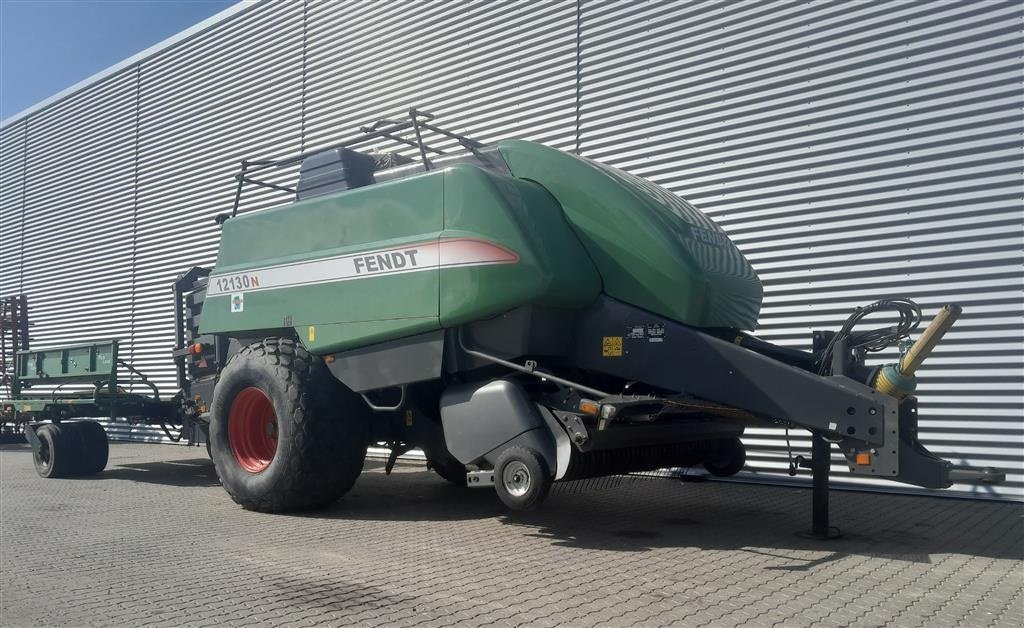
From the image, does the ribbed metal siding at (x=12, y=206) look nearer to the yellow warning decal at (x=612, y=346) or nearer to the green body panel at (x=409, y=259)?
the green body panel at (x=409, y=259)

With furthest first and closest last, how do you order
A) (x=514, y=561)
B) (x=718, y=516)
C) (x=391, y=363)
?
(x=718, y=516), (x=391, y=363), (x=514, y=561)

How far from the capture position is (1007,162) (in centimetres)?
744

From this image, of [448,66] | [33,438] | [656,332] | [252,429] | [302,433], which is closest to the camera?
[656,332]

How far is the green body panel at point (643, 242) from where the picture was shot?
5480mm

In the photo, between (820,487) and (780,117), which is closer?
(820,487)

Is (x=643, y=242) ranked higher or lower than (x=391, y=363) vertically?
higher

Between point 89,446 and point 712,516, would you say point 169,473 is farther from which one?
point 712,516

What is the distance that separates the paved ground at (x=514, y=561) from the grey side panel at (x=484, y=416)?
688 millimetres

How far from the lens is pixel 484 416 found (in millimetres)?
5496

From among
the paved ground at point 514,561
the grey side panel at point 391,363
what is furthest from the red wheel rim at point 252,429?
the grey side panel at point 391,363

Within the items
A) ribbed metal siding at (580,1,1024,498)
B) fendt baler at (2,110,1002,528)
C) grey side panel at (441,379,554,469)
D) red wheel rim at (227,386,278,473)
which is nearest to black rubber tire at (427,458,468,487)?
fendt baler at (2,110,1002,528)

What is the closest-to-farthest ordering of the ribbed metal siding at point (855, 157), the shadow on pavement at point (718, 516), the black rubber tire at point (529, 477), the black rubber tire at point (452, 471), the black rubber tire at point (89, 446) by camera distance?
the black rubber tire at point (529, 477), the shadow on pavement at point (718, 516), the ribbed metal siding at point (855, 157), the black rubber tire at point (452, 471), the black rubber tire at point (89, 446)

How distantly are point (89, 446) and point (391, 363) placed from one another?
18.7 ft

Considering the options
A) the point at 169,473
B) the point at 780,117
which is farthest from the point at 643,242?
the point at 169,473
